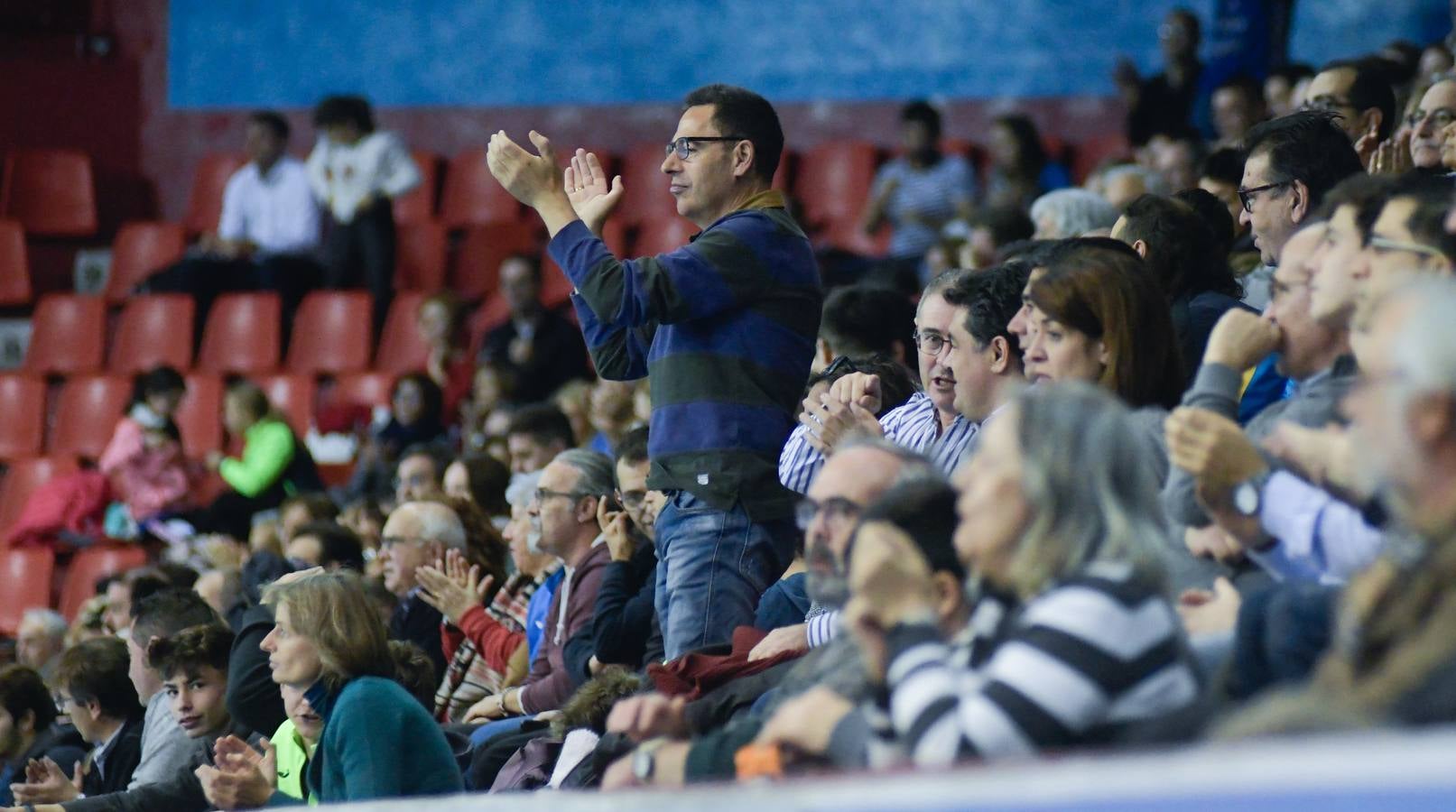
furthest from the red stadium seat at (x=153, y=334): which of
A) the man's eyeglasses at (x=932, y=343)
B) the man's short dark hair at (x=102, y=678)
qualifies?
the man's eyeglasses at (x=932, y=343)

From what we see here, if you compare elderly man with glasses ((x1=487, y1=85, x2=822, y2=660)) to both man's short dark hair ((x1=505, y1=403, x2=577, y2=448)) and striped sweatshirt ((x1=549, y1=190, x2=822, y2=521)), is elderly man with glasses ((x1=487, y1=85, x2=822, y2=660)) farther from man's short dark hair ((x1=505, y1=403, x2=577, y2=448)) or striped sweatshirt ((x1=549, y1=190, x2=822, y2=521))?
man's short dark hair ((x1=505, y1=403, x2=577, y2=448))

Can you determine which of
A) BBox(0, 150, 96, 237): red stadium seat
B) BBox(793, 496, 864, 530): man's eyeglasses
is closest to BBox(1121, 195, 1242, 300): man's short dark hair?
BBox(793, 496, 864, 530): man's eyeglasses

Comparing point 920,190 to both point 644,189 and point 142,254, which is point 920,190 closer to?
point 644,189

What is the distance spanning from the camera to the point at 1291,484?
247cm

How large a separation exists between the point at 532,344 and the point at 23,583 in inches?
85.5

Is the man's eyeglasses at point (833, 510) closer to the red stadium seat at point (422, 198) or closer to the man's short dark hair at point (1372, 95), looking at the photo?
the man's short dark hair at point (1372, 95)

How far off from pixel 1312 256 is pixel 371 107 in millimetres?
7824

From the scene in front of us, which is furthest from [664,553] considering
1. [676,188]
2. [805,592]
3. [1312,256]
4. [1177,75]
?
[1177,75]

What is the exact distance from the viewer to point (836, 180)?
28.8ft

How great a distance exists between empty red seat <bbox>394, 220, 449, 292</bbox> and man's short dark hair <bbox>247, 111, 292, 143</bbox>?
2.20ft

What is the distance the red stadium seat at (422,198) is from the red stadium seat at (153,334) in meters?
1.15

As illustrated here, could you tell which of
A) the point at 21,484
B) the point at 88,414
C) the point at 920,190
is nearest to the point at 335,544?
the point at 920,190

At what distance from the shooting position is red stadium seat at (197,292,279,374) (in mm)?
8703

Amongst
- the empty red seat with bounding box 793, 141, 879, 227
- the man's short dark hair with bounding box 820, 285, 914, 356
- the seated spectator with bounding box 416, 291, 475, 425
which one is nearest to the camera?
the man's short dark hair with bounding box 820, 285, 914, 356
